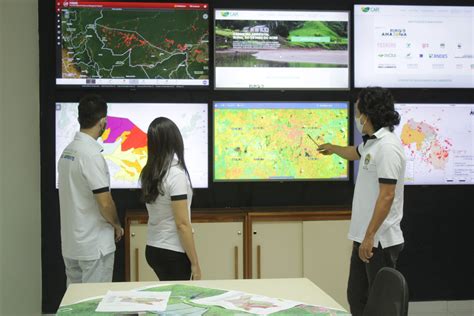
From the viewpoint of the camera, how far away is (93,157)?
3.36m

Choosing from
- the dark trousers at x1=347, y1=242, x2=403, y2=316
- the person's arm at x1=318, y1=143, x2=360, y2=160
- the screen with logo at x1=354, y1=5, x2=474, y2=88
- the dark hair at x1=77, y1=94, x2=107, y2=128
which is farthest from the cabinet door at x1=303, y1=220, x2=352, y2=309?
the dark hair at x1=77, y1=94, x2=107, y2=128

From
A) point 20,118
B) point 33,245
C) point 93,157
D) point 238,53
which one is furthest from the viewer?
point 238,53

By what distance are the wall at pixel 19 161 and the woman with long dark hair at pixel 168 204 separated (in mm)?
901

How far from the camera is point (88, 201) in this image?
342 centimetres

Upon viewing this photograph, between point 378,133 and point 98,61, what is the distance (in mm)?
2295

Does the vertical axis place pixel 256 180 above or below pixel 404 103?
below

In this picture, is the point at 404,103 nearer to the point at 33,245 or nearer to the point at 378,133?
the point at 378,133

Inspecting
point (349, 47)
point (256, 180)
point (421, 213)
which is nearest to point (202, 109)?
point (256, 180)

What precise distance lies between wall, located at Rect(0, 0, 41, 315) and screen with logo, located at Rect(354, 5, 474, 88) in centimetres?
254

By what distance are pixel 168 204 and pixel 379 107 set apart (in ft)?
4.46

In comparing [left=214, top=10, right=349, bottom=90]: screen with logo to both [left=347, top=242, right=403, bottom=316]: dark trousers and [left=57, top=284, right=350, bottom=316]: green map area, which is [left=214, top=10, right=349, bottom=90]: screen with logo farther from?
[left=57, top=284, right=350, bottom=316]: green map area

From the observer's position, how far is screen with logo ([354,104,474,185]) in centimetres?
499

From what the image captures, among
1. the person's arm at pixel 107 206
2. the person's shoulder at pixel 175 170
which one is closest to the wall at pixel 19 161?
the person's arm at pixel 107 206

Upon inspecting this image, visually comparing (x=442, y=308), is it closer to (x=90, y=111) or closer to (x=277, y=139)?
(x=277, y=139)
